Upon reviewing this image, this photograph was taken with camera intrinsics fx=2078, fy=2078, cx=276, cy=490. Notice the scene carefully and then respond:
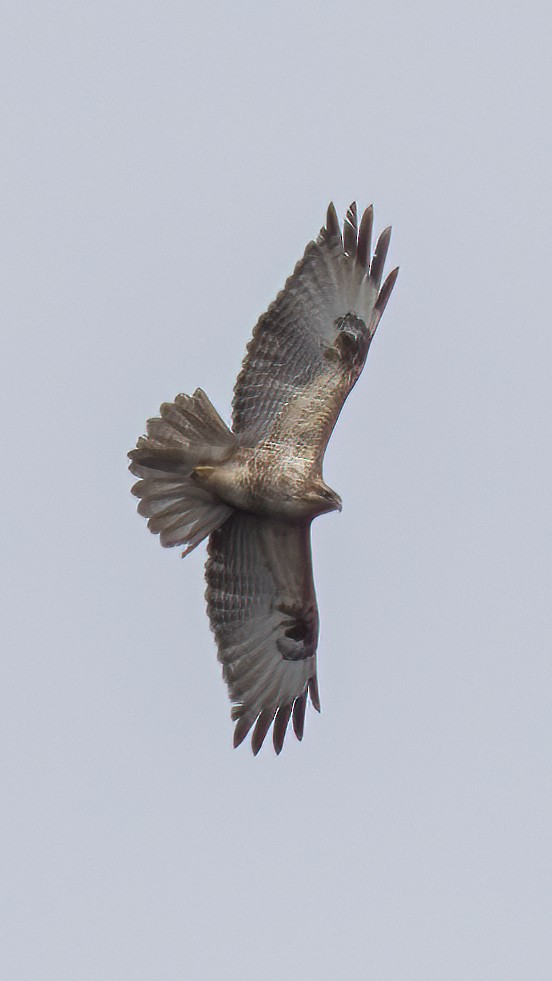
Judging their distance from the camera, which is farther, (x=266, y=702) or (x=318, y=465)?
(x=266, y=702)

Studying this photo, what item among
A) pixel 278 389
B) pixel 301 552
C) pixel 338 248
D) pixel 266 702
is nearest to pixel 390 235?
pixel 338 248

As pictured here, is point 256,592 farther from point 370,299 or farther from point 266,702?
point 370,299

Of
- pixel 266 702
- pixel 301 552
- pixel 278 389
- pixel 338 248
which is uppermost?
pixel 338 248

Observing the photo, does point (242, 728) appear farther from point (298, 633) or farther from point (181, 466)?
point (181, 466)

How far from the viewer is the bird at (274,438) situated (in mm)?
14344

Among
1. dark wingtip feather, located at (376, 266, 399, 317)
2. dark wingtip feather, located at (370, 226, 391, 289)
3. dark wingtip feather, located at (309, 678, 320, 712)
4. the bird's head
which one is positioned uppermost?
dark wingtip feather, located at (370, 226, 391, 289)

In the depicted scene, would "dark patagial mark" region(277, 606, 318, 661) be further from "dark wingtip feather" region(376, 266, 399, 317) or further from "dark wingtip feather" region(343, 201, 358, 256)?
"dark wingtip feather" region(343, 201, 358, 256)

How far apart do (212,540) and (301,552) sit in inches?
25.7

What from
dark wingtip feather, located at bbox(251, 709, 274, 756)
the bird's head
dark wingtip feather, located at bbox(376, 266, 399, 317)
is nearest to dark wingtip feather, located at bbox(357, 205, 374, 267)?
dark wingtip feather, located at bbox(376, 266, 399, 317)

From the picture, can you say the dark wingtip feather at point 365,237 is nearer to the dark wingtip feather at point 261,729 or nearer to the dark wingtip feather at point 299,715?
the dark wingtip feather at point 299,715

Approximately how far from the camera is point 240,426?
14445 mm

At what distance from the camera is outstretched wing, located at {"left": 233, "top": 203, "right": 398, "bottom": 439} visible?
14461 millimetres

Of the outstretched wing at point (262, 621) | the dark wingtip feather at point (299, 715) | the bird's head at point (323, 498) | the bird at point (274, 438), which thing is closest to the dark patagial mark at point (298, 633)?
the outstretched wing at point (262, 621)

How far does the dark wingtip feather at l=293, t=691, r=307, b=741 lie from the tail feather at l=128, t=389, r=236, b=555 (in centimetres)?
149
